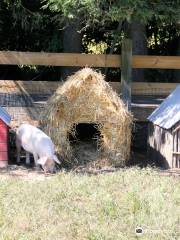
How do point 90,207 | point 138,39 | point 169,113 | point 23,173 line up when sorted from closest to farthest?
point 90,207 → point 23,173 → point 169,113 → point 138,39

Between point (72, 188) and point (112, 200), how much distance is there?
0.69m

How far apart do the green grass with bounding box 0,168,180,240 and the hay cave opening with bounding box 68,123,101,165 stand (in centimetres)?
121

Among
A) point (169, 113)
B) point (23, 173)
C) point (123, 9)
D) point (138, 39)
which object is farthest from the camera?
point (138, 39)

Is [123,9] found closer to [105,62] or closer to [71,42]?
[105,62]

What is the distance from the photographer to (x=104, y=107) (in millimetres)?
8242

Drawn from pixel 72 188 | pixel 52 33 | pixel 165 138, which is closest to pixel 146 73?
pixel 52 33

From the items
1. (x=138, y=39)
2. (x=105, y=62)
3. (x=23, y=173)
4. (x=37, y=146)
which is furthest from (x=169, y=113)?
(x=138, y=39)

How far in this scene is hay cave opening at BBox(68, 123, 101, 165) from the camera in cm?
850

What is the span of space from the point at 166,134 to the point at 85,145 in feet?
5.55

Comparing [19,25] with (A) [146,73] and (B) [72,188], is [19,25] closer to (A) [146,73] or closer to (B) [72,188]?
(A) [146,73]

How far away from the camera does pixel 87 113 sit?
8227 mm

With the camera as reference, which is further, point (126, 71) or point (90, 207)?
point (126, 71)

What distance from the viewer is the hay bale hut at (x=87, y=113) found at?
8.18 metres

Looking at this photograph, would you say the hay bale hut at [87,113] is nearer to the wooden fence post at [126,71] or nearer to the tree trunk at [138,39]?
the wooden fence post at [126,71]
